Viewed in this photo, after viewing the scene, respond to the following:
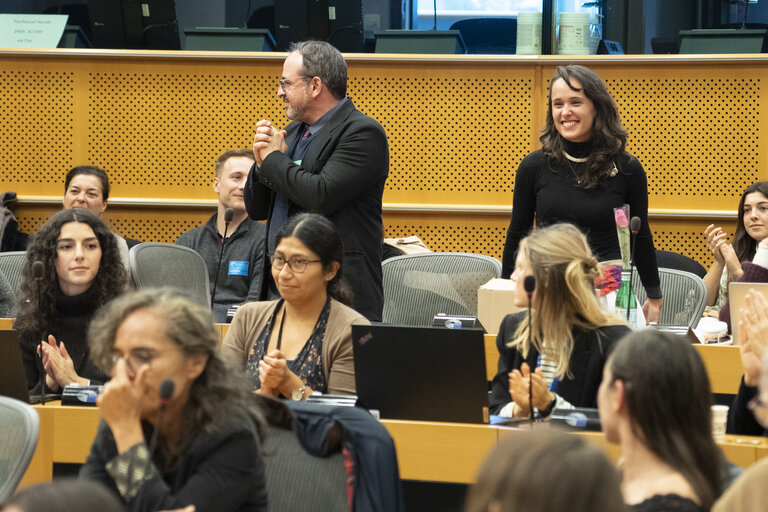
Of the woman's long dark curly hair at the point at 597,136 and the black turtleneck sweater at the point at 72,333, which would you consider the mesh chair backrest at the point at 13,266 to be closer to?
the black turtleneck sweater at the point at 72,333

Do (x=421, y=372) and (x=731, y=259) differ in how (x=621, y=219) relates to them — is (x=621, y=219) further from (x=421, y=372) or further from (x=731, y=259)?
(x=731, y=259)

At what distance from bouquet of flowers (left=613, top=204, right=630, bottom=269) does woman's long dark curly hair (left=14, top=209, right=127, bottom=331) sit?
163 cm

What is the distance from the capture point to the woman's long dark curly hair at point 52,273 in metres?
3.16

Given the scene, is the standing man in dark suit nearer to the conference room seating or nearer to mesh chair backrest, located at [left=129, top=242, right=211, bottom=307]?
mesh chair backrest, located at [left=129, top=242, right=211, bottom=307]

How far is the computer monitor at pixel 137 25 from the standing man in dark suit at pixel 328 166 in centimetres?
262

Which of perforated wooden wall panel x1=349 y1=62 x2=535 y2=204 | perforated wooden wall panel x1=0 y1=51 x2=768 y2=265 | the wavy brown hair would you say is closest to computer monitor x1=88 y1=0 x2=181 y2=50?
perforated wooden wall panel x1=0 y1=51 x2=768 y2=265

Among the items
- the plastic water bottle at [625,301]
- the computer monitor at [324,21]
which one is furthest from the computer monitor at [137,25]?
the plastic water bottle at [625,301]

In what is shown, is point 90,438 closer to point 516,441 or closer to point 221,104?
point 516,441

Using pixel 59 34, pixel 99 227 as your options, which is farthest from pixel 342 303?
pixel 59 34

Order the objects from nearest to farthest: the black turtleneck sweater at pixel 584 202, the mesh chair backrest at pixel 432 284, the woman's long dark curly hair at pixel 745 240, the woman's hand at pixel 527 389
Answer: the woman's hand at pixel 527 389, the black turtleneck sweater at pixel 584 202, the mesh chair backrest at pixel 432 284, the woman's long dark curly hair at pixel 745 240

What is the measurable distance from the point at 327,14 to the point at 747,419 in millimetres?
3753

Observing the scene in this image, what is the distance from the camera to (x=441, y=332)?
226 cm

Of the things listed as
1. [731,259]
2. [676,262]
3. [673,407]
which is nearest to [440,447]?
[673,407]

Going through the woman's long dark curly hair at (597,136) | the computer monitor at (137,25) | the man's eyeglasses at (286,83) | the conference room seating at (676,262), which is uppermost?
the computer monitor at (137,25)
